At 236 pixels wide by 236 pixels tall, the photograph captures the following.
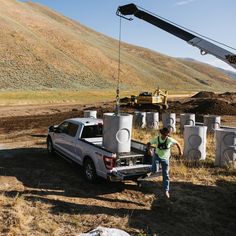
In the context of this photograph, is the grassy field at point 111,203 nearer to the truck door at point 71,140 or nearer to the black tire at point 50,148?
the truck door at point 71,140

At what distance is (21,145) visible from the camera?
16.6 m

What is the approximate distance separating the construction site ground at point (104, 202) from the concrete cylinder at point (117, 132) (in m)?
1.12

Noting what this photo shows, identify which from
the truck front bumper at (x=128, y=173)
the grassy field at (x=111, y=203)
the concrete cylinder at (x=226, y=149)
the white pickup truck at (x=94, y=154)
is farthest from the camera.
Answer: the concrete cylinder at (x=226, y=149)

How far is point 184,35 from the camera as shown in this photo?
1463 cm

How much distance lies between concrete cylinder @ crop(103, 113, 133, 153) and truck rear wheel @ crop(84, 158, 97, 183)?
2.21 ft

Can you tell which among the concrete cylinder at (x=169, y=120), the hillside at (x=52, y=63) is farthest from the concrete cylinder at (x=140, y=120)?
the hillside at (x=52, y=63)

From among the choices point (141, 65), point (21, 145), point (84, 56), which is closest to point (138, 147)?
point (21, 145)

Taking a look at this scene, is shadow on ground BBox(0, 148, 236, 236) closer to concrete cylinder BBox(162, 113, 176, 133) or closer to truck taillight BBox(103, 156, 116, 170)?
truck taillight BBox(103, 156, 116, 170)

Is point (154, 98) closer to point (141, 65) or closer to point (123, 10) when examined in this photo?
point (123, 10)

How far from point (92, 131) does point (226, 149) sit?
4.86m

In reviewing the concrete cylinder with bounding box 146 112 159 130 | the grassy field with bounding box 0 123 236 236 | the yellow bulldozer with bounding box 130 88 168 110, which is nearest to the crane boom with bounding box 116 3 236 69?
the grassy field with bounding box 0 123 236 236

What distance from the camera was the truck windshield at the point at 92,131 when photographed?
12133mm

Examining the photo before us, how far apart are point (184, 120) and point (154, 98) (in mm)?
14251

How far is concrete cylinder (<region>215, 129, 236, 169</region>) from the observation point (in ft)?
43.5
